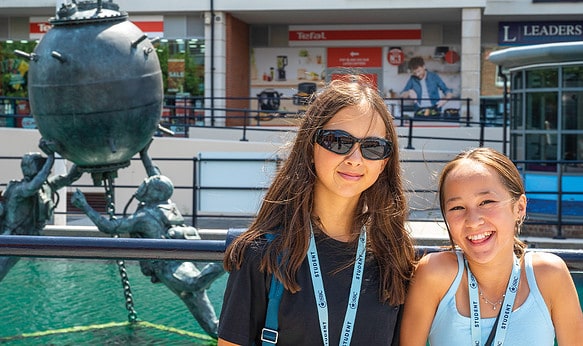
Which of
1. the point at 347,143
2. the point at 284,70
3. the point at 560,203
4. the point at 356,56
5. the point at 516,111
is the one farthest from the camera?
the point at 284,70

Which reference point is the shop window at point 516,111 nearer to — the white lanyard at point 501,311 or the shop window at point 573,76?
the shop window at point 573,76

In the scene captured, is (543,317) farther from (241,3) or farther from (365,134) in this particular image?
(241,3)

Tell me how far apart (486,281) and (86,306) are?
6569 millimetres

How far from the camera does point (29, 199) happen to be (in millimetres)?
6930

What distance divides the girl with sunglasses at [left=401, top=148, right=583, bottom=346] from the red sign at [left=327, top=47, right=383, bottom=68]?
24.5 metres

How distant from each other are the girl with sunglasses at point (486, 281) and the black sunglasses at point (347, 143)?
0.20 meters

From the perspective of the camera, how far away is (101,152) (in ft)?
21.4

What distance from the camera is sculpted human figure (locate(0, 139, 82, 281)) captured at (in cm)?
679

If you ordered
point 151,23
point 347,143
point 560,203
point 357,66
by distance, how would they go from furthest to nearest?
point 357,66, point 151,23, point 560,203, point 347,143

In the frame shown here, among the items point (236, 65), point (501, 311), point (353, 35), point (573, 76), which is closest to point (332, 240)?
point (501, 311)

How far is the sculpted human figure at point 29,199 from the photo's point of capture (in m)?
6.79

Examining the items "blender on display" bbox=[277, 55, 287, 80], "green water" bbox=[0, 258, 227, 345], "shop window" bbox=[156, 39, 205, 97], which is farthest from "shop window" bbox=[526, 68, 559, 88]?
"blender on display" bbox=[277, 55, 287, 80]

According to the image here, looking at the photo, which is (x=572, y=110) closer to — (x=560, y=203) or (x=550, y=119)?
(x=550, y=119)

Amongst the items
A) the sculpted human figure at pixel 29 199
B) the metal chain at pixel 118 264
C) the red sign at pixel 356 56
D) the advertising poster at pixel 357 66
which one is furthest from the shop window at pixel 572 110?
the red sign at pixel 356 56
